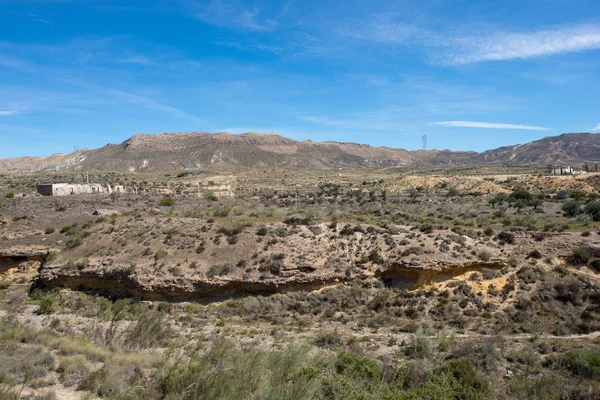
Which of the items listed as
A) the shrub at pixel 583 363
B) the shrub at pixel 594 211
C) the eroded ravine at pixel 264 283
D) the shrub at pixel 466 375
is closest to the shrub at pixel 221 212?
the eroded ravine at pixel 264 283

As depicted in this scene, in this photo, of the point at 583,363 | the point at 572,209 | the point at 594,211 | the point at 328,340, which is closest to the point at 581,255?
the point at 594,211

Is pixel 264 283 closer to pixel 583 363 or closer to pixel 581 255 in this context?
pixel 583 363

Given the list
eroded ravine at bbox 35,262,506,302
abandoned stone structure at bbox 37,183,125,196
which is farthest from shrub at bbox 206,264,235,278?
abandoned stone structure at bbox 37,183,125,196

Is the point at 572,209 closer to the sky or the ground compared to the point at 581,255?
closer to the sky

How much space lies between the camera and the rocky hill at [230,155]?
15088 cm

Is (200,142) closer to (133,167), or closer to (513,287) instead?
(133,167)

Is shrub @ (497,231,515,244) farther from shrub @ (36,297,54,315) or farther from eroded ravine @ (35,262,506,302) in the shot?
shrub @ (36,297,54,315)

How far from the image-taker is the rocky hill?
150875 mm

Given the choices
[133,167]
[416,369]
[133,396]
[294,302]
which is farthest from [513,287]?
[133,167]

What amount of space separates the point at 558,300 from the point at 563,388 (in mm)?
11082

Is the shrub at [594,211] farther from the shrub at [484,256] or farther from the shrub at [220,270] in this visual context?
the shrub at [220,270]

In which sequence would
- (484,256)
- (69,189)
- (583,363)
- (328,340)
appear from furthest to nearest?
(69,189) → (484,256) → (328,340) → (583,363)

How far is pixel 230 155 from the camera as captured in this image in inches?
6240

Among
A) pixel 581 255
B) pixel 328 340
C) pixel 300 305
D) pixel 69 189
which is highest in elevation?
pixel 69 189
